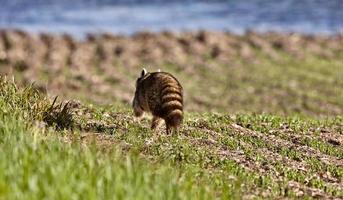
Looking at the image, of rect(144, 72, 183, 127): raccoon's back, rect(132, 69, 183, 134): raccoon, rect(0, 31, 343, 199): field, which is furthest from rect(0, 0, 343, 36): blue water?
rect(144, 72, 183, 127): raccoon's back

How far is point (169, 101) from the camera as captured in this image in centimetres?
1486

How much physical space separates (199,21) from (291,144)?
54527 millimetres

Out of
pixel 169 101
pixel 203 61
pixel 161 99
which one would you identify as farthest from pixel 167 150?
pixel 203 61

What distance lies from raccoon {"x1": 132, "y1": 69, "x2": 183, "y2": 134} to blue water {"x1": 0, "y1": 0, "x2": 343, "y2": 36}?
43.1 m

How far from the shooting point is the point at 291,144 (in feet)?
52.5

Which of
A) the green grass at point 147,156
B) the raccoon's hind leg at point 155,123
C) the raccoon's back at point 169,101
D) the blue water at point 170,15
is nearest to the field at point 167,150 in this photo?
the green grass at point 147,156

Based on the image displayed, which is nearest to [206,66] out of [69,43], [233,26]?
[69,43]

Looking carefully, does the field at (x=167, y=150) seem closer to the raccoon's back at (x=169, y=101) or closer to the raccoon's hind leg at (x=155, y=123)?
the raccoon's hind leg at (x=155, y=123)

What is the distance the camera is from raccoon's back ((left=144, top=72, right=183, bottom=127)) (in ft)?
48.6

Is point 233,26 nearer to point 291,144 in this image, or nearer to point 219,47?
point 219,47

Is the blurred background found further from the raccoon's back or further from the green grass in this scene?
the raccoon's back

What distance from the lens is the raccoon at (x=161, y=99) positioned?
584 inches

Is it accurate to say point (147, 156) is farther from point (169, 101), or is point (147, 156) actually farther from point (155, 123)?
point (155, 123)

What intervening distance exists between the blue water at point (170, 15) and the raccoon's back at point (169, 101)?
1743 inches
